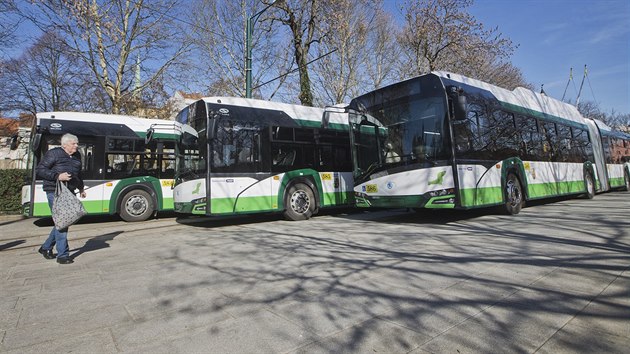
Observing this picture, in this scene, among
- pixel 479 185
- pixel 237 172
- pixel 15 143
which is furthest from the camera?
pixel 15 143

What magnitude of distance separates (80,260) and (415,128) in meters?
6.62

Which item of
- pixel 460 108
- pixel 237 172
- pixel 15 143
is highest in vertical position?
pixel 15 143

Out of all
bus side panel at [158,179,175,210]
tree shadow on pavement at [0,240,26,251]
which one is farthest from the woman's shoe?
bus side panel at [158,179,175,210]

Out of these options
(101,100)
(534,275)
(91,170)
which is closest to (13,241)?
(91,170)

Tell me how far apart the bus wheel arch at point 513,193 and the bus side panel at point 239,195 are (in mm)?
5808

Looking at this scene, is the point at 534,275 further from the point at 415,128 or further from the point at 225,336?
the point at 415,128

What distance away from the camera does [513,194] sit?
915 cm

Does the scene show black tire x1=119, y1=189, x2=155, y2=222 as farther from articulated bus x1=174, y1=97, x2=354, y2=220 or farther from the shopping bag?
the shopping bag

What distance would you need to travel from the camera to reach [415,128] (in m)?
7.89

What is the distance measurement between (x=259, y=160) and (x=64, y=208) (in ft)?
15.8

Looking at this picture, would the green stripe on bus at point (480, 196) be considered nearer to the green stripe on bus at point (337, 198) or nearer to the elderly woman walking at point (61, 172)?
the green stripe on bus at point (337, 198)

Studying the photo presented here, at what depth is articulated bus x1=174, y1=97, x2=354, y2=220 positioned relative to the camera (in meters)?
8.56

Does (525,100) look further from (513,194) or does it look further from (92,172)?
(92,172)

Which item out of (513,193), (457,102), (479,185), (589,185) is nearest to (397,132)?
(457,102)
